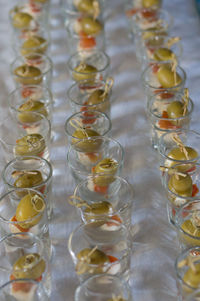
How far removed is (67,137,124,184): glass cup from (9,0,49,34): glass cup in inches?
26.8

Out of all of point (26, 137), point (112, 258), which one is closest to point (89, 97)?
point (26, 137)

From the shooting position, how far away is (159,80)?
4.46 ft

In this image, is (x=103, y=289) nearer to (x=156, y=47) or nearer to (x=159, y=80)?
(x=159, y=80)

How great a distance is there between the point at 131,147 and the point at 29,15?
701 mm

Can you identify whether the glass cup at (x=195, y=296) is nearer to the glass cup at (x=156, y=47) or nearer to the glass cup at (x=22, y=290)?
the glass cup at (x=22, y=290)

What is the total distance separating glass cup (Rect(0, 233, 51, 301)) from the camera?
815mm

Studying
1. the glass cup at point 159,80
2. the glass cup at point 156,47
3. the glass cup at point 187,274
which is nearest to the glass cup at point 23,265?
the glass cup at point 187,274

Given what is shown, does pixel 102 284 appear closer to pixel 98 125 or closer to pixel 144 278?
pixel 144 278

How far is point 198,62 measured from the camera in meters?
1.56

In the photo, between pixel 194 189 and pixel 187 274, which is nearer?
pixel 187 274

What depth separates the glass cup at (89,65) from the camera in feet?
4.59

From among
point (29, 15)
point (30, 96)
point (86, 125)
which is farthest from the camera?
point (29, 15)

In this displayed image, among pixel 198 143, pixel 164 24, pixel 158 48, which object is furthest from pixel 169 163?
pixel 164 24

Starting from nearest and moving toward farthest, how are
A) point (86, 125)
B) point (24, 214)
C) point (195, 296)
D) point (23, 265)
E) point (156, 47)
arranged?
point (195, 296), point (23, 265), point (24, 214), point (86, 125), point (156, 47)
